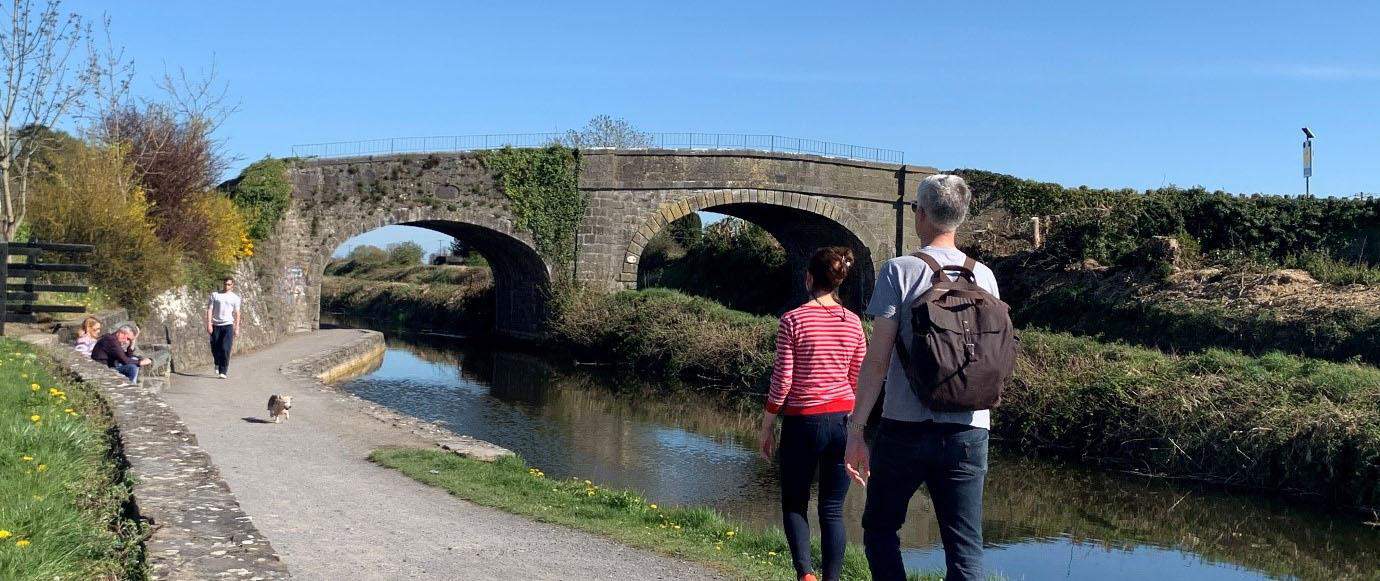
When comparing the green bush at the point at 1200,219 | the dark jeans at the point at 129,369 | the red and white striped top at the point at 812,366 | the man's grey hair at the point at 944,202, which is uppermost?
the green bush at the point at 1200,219

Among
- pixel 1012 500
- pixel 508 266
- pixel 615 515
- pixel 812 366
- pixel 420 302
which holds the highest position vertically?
pixel 508 266

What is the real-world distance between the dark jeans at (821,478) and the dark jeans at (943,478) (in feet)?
3.45

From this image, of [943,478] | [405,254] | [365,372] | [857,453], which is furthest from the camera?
[405,254]

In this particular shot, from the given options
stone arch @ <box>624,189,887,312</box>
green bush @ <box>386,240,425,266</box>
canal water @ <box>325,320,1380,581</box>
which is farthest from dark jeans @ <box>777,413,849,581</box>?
→ green bush @ <box>386,240,425,266</box>

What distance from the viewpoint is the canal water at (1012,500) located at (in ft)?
28.1

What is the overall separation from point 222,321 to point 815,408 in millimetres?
11022

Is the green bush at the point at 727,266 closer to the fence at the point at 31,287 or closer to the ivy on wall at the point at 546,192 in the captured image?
the ivy on wall at the point at 546,192

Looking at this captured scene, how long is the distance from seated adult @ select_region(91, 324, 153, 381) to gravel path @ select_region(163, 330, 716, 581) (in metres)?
0.93

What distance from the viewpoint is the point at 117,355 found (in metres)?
11.0

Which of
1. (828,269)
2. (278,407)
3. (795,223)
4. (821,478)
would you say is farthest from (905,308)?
(795,223)

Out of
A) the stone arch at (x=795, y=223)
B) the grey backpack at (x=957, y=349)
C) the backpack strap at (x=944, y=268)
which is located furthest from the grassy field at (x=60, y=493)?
the stone arch at (x=795, y=223)

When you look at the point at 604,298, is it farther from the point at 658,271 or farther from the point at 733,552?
the point at 733,552

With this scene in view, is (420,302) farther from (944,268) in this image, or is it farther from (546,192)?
(944,268)

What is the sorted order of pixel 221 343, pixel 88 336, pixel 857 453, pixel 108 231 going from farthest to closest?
pixel 108 231 → pixel 221 343 → pixel 88 336 → pixel 857 453
